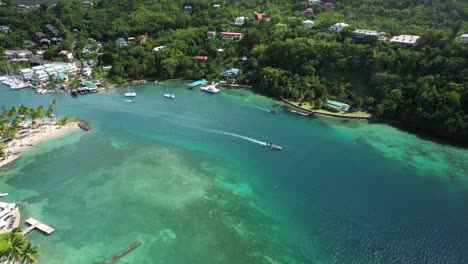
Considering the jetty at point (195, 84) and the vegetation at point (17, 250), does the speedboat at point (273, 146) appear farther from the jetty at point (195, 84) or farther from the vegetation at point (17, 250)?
the jetty at point (195, 84)

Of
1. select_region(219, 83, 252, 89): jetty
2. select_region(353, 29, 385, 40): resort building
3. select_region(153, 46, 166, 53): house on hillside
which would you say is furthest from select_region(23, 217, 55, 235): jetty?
select_region(353, 29, 385, 40): resort building

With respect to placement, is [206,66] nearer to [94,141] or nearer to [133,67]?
[133,67]

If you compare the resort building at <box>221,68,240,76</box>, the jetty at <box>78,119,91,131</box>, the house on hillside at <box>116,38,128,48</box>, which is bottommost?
the jetty at <box>78,119,91,131</box>

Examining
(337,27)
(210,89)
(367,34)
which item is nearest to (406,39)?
(367,34)

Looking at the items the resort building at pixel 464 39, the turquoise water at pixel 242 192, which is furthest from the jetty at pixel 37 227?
the resort building at pixel 464 39

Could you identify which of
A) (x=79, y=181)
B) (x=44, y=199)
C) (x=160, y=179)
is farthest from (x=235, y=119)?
(x=44, y=199)

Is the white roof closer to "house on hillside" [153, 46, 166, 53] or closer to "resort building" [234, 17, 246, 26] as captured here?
"resort building" [234, 17, 246, 26]

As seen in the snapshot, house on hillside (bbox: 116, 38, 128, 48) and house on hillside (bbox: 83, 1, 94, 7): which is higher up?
house on hillside (bbox: 83, 1, 94, 7)
